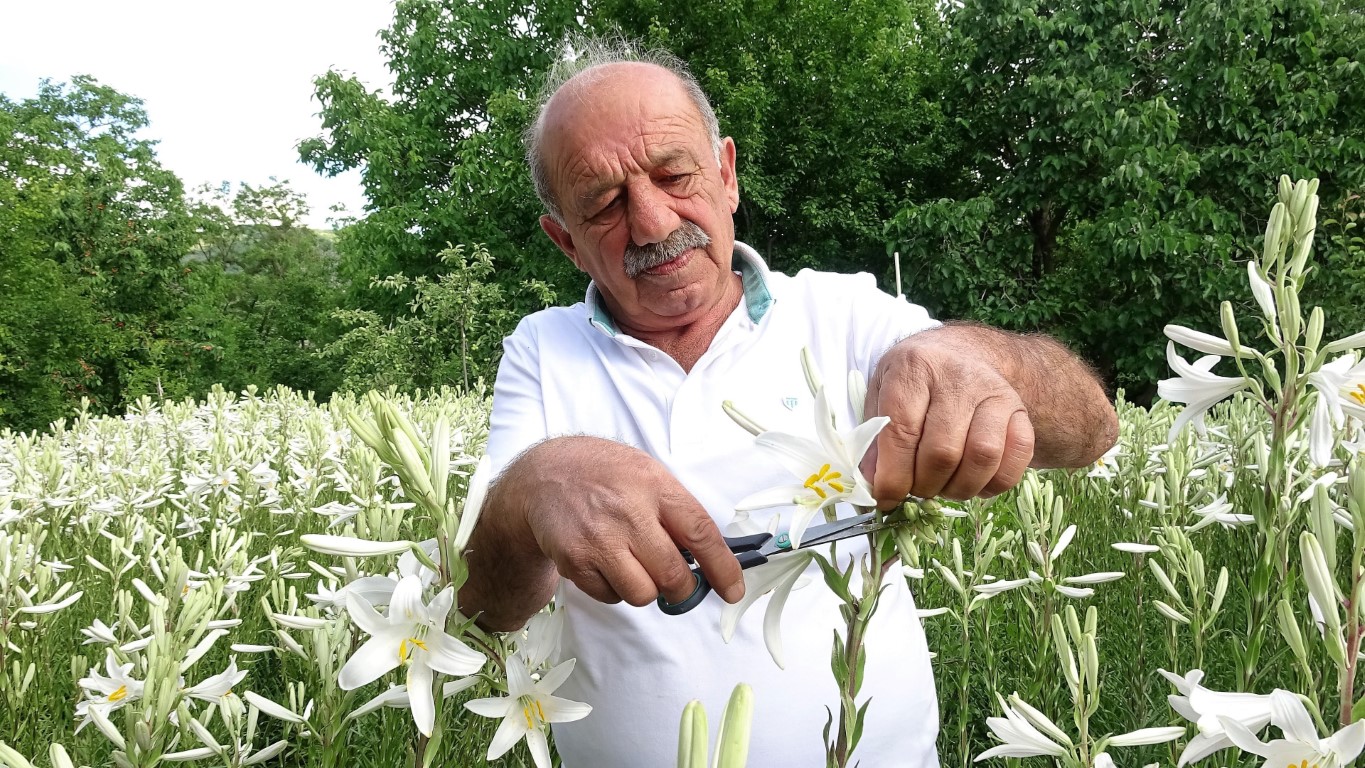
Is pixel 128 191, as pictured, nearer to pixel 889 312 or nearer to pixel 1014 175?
pixel 1014 175

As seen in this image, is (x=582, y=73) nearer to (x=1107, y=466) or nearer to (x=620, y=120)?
(x=620, y=120)

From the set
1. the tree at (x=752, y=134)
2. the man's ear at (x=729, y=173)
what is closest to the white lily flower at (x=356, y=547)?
the man's ear at (x=729, y=173)

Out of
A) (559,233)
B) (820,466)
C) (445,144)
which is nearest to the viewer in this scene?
(820,466)

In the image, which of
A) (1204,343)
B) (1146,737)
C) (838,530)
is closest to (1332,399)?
(1204,343)

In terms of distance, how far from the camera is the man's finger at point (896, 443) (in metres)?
0.88

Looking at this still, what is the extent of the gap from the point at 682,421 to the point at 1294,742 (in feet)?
4.25

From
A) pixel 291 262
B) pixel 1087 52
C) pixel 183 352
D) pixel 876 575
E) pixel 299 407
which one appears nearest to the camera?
pixel 876 575

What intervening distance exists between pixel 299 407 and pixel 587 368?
639 centimetres

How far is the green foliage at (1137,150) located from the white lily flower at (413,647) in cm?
1327

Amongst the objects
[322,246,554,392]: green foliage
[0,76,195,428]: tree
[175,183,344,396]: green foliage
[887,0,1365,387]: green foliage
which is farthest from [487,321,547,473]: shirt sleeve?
[175,183,344,396]: green foliage

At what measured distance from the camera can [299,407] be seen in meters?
7.57

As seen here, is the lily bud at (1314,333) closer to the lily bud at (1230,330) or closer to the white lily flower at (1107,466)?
the lily bud at (1230,330)

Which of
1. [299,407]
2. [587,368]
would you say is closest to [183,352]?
[299,407]

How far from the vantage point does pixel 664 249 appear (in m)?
1.97
